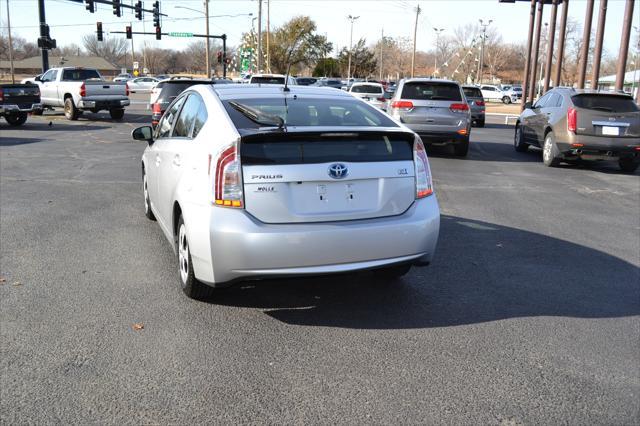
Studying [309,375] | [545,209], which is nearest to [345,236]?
[309,375]

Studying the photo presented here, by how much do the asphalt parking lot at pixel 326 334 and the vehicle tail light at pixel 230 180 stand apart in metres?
0.75

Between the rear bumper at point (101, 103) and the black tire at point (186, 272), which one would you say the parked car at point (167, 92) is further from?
the black tire at point (186, 272)

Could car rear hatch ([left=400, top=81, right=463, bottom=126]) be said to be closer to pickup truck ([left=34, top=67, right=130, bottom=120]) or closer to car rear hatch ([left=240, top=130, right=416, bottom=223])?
car rear hatch ([left=240, top=130, right=416, bottom=223])

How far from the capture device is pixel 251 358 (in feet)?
12.8

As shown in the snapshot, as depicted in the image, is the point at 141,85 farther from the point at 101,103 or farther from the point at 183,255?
the point at 183,255

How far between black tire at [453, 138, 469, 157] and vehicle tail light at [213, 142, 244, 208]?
11.4 m

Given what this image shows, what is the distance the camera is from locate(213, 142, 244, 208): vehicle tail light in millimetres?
4137

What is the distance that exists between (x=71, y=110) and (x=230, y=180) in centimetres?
2205

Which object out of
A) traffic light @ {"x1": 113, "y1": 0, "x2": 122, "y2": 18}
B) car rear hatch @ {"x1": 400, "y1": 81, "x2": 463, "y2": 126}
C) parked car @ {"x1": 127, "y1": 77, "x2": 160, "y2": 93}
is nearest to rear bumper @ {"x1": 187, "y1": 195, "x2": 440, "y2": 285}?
car rear hatch @ {"x1": 400, "y1": 81, "x2": 463, "y2": 126}

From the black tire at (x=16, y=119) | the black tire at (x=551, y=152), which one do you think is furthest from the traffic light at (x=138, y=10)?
the black tire at (x=551, y=152)

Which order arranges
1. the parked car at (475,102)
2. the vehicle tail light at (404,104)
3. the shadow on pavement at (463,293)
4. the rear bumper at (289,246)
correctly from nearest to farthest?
the rear bumper at (289,246) < the shadow on pavement at (463,293) < the vehicle tail light at (404,104) < the parked car at (475,102)

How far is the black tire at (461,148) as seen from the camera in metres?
14.9

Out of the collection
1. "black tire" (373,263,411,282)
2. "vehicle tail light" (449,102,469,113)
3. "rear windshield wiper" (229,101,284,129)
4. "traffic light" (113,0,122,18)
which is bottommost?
"black tire" (373,263,411,282)

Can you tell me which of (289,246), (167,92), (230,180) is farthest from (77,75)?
(289,246)
